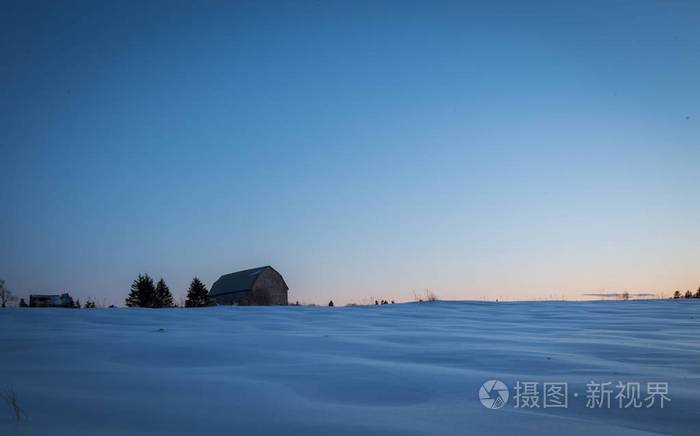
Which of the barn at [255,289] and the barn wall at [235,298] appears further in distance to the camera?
the barn at [255,289]

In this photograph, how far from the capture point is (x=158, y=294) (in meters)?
42.4

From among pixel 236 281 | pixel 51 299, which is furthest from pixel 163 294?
pixel 51 299

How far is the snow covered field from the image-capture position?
128cm

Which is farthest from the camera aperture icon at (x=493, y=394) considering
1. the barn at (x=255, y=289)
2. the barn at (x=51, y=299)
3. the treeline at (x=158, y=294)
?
the treeline at (x=158, y=294)

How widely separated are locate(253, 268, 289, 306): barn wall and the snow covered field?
28333 mm

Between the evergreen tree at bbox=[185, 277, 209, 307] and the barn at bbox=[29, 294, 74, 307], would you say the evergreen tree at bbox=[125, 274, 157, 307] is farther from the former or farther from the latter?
the barn at bbox=[29, 294, 74, 307]

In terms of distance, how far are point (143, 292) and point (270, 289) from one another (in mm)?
17597

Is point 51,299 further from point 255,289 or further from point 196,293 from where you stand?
point 196,293

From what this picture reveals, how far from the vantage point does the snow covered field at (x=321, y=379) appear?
128cm

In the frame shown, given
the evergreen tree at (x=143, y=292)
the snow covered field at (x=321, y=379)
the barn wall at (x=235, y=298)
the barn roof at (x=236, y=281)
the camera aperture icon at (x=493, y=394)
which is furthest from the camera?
the evergreen tree at (x=143, y=292)

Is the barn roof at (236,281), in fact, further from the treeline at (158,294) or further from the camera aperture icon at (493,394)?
the camera aperture icon at (493,394)

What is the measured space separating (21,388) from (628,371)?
2629mm

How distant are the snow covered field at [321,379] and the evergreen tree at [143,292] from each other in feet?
138

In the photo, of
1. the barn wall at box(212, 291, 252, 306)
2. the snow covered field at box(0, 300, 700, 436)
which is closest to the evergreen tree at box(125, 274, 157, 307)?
the barn wall at box(212, 291, 252, 306)
